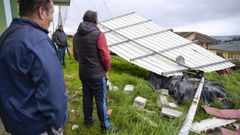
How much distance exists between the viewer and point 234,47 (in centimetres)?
3575

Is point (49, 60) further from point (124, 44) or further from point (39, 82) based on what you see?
point (124, 44)

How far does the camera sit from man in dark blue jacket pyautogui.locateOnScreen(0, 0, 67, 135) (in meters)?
1.90

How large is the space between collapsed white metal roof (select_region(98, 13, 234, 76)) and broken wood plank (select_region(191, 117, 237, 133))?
239 cm

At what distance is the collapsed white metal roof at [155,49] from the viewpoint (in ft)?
28.6

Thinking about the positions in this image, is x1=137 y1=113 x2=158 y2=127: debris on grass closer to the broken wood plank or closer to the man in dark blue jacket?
the broken wood plank

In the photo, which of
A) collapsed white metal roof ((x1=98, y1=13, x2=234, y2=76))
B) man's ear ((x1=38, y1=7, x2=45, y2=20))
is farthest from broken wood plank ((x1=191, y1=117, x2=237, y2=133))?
man's ear ((x1=38, y1=7, x2=45, y2=20))

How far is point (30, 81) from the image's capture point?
6.46ft

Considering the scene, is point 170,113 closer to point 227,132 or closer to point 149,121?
point 149,121

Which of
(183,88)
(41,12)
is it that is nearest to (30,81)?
(41,12)

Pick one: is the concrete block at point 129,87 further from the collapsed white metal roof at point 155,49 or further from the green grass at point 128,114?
the collapsed white metal roof at point 155,49

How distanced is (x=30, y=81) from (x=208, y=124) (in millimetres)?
4195

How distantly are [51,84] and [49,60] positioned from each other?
0.17 meters

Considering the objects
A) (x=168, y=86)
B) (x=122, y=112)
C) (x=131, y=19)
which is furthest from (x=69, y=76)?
(x=131, y=19)

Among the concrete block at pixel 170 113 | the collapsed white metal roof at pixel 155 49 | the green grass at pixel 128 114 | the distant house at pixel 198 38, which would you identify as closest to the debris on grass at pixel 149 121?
the green grass at pixel 128 114
